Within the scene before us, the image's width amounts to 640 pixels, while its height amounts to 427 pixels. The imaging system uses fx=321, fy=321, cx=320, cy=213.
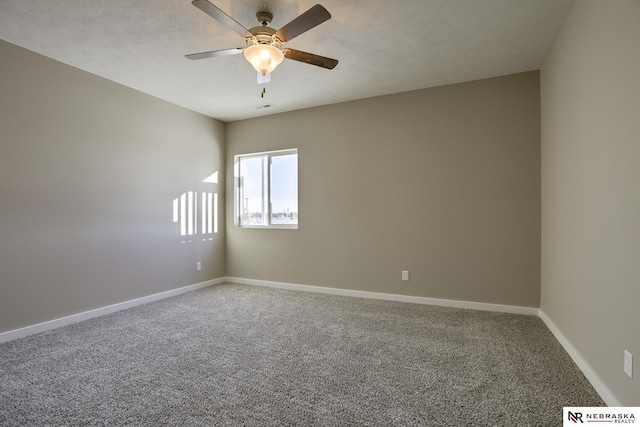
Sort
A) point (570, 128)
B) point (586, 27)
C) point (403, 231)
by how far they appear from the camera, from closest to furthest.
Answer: point (586, 27) < point (570, 128) < point (403, 231)

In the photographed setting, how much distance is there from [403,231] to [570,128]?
2.00 metres

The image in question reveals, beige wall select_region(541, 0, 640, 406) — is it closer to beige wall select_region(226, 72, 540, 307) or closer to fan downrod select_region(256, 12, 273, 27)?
beige wall select_region(226, 72, 540, 307)

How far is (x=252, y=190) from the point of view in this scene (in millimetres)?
5254

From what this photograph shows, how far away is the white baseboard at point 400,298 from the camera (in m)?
3.53

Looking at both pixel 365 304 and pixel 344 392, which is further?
pixel 365 304

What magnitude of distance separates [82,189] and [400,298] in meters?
3.84

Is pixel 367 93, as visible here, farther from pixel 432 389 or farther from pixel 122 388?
pixel 122 388

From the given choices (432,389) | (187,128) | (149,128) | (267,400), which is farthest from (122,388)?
(187,128)

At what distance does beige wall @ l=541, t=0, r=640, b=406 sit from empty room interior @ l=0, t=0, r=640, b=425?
0.07ft

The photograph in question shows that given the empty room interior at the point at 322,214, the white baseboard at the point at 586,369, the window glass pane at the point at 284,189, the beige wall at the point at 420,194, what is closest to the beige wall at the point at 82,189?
the empty room interior at the point at 322,214

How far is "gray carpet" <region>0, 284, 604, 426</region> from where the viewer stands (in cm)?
177

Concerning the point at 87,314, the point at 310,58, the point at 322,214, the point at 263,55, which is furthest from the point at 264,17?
the point at 87,314

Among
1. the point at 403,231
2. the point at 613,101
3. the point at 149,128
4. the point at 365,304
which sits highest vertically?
the point at 149,128

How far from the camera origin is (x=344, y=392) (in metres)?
1.98
